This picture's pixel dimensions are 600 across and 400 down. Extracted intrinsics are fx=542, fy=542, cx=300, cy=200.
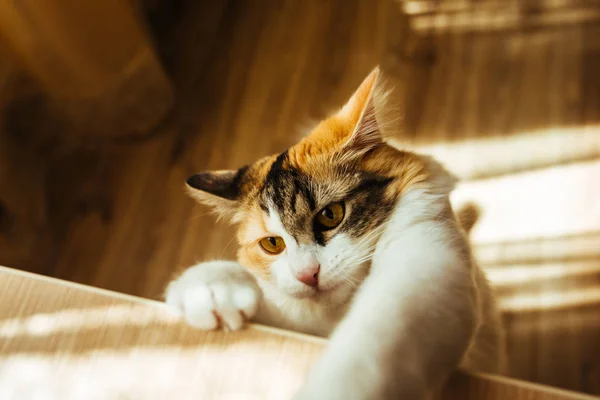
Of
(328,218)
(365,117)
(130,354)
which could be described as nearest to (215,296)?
(130,354)

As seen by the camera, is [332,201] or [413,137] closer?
[332,201]

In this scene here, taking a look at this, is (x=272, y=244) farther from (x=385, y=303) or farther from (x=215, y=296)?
(x=385, y=303)

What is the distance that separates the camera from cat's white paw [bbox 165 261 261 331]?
27.8 inches

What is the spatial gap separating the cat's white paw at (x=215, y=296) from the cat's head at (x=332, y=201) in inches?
3.7

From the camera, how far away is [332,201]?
0.91 meters

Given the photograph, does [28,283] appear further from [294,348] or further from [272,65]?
[272,65]

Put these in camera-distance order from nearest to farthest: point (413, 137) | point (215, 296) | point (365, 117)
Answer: point (215, 296)
point (365, 117)
point (413, 137)

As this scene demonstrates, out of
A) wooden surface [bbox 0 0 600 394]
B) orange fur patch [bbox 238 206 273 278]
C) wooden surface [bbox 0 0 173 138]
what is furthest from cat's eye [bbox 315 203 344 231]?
wooden surface [bbox 0 0 173 138]

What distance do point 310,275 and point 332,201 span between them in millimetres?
131

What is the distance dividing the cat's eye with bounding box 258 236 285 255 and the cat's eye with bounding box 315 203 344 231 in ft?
0.30

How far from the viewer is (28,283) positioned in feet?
2.39

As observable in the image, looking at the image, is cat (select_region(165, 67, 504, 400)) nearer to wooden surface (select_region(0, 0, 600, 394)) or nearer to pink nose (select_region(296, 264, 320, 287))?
pink nose (select_region(296, 264, 320, 287))

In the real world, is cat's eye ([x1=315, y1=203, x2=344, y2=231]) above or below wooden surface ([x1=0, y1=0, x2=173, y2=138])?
above

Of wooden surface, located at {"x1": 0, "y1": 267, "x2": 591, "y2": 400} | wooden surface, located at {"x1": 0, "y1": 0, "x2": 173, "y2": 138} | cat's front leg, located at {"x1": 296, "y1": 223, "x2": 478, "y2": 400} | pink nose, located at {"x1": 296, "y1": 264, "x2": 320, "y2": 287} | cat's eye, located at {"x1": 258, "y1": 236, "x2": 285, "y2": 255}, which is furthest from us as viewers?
wooden surface, located at {"x1": 0, "y1": 0, "x2": 173, "y2": 138}
